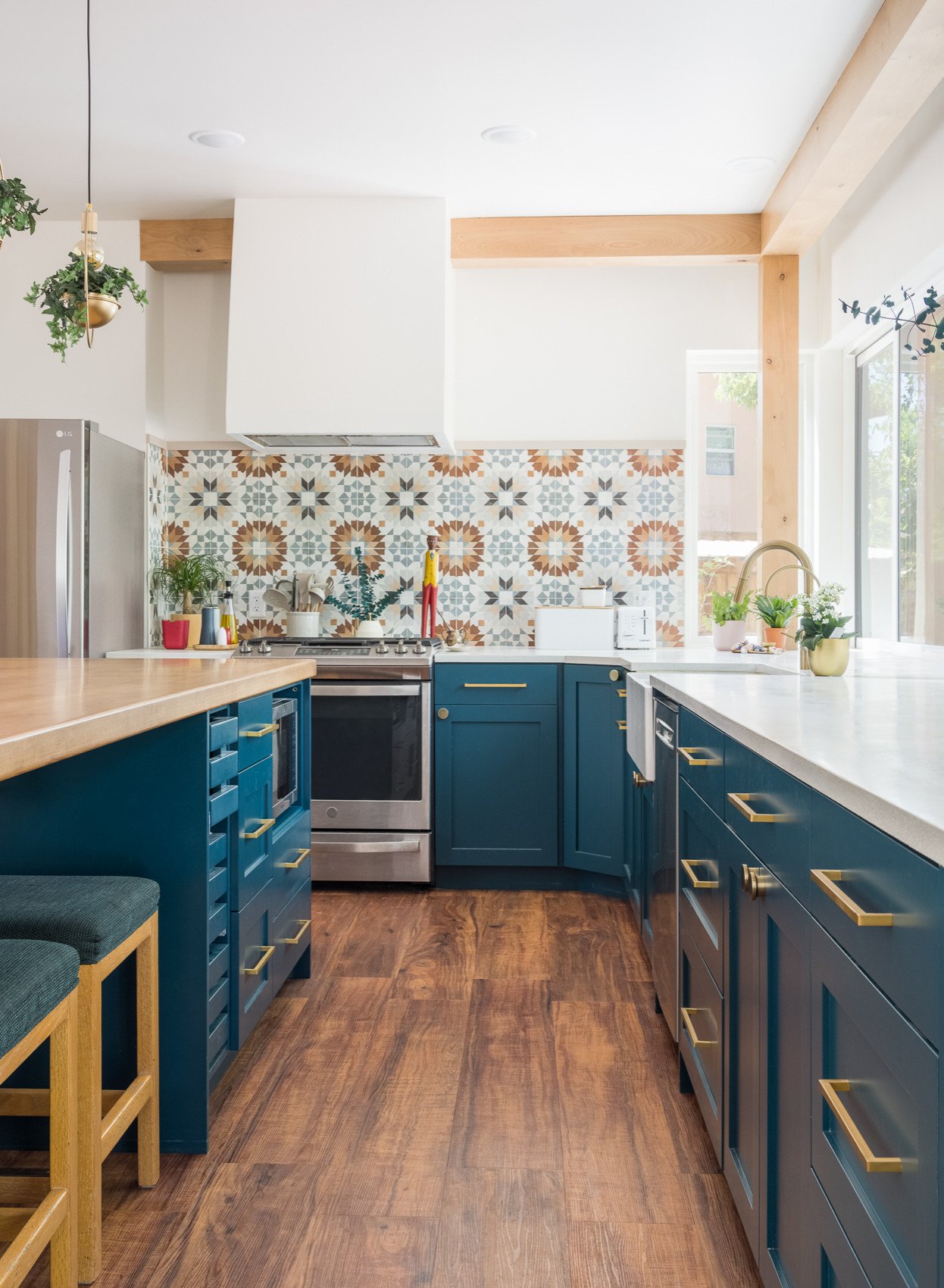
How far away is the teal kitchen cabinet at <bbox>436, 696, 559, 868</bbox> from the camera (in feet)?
12.1

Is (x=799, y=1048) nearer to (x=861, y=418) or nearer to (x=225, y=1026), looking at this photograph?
(x=225, y=1026)

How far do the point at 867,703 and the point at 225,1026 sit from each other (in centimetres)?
137

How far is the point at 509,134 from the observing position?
324 cm

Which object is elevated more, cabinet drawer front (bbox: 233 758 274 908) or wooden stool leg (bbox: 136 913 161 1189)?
cabinet drawer front (bbox: 233 758 274 908)

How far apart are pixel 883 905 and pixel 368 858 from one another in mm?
2982

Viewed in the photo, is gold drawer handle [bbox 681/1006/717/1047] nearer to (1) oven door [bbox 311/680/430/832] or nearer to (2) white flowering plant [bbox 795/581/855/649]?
(2) white flowering plant [bbox 795/581/855/649]

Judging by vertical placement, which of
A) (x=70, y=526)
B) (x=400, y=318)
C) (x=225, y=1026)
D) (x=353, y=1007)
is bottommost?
(x=353, y=1007)

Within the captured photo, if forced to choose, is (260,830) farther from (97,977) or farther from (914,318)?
(914,318)

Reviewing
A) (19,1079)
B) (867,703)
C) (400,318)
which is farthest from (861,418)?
(19,1079)

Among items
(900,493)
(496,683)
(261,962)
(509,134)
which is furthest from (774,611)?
(261,962)

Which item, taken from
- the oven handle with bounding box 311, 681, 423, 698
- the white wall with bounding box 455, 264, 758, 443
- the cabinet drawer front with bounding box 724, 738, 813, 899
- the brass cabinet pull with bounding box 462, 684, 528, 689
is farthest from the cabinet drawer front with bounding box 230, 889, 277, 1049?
the white wall with bounding box 455, 264, 758, 443

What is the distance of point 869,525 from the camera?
3.93 m

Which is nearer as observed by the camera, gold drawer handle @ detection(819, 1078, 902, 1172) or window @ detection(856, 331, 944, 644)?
gold drawer handle @ detection(819, 1078, 902, 1172)

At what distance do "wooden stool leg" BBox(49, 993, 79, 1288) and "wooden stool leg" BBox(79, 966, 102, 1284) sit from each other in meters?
0.09
